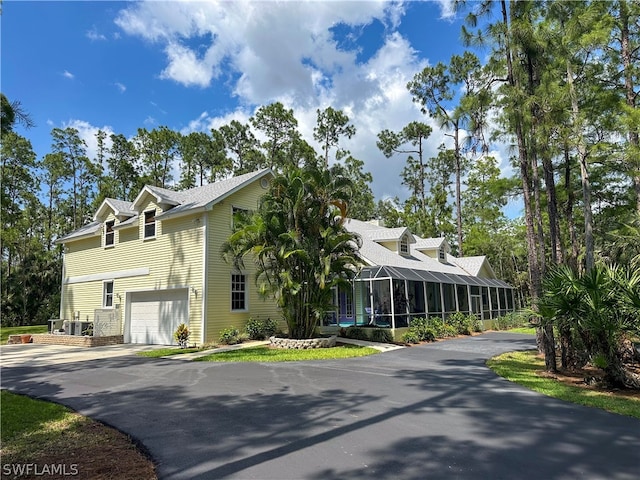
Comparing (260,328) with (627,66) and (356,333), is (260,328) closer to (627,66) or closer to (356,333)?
(356,333)

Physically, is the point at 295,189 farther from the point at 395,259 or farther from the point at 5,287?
the point at 5,287

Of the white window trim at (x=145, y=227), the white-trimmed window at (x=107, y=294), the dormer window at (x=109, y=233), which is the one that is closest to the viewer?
the white window trim at (x=145, y=227)

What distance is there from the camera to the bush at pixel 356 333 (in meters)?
18.4

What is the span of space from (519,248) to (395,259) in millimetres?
20381

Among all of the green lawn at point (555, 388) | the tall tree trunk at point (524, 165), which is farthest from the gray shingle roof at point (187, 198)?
the green lawn at point (555, 388)

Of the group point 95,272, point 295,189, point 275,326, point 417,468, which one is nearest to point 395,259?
point 275,326

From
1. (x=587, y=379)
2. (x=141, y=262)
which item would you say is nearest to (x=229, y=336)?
(x=141, y=262)

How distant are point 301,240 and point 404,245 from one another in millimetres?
13544

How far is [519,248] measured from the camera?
127ft

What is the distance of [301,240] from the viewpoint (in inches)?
609

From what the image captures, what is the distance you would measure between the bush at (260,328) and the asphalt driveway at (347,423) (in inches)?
273

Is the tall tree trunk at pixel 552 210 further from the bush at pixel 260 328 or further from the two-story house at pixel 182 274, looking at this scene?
the bush at pixel 260 328

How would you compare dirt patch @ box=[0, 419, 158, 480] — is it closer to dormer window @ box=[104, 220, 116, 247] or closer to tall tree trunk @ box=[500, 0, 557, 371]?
tall tree trunk @ box=[500, 0, 557, 371]

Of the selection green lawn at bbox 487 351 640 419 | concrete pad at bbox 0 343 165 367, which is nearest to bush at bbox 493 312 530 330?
green lawn at bbox 487 351 640 419
